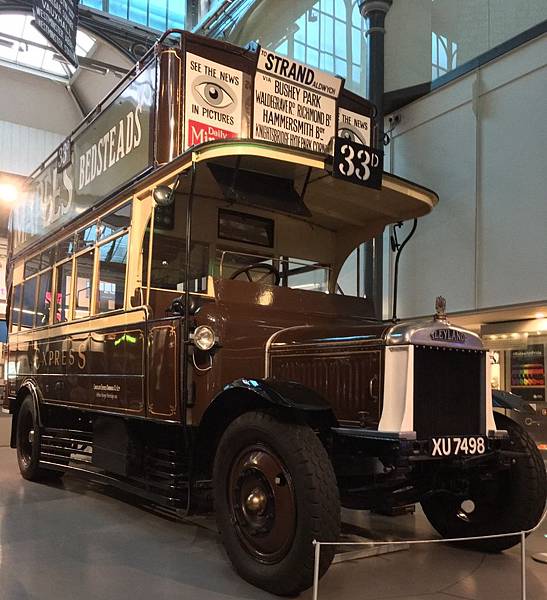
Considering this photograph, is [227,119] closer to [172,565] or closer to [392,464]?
[392,464]

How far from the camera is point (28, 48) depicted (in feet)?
48.3

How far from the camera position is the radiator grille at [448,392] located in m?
3.59

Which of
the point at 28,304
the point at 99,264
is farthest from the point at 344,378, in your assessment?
the point at 28,304

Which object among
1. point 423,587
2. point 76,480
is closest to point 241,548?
point 423,587

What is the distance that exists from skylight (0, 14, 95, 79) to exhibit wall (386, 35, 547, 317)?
7.96m

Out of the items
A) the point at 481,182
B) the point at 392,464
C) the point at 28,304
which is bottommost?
the point at 392,464

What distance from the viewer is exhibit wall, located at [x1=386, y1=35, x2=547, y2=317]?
8430 millimetres

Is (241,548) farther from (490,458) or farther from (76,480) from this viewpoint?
(76,480)

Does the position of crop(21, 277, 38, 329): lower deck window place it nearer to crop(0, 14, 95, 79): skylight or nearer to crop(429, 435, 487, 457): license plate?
crop(429, 435, 487, 457): license plate

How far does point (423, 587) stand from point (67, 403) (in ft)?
12.5

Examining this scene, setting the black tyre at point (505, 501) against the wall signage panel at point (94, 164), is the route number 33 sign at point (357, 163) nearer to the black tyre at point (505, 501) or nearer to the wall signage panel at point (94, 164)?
the wall signage panel at point (94, 164)

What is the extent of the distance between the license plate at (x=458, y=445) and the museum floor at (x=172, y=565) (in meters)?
0.76

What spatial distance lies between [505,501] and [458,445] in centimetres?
93

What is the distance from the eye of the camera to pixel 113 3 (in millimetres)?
14367
